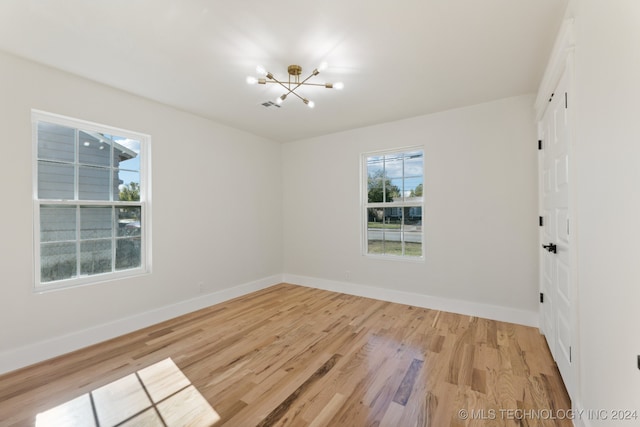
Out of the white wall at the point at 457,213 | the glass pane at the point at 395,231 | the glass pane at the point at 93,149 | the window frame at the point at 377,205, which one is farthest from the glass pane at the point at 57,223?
the glass pane at the point at 395,231

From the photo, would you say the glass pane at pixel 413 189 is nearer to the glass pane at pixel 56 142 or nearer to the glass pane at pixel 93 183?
the glass pane at pixel 93 183

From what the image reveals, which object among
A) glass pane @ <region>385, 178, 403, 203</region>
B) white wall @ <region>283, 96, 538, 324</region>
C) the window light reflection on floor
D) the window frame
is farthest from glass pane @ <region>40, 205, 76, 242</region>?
glass pane @ <region>385, 178, 403, 203</region>

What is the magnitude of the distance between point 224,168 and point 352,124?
2.08 m

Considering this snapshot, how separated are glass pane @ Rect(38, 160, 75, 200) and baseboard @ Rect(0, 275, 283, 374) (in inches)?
53.2

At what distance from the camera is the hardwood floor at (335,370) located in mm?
1771

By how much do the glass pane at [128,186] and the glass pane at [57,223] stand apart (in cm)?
47

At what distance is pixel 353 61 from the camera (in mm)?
2414

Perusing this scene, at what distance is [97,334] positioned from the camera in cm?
277

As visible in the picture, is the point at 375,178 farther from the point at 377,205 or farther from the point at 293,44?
the point at 293,44

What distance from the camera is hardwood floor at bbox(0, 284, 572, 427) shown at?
1.77 m

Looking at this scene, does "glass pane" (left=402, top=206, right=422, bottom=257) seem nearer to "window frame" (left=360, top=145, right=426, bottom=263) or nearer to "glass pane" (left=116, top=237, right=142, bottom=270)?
"window frame" (left=360, top=145, right=426, bottom=263)

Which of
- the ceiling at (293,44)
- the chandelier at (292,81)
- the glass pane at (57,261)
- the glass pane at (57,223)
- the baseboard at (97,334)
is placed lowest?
the baseboard at (97,334)

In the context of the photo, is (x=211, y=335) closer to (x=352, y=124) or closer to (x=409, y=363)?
(x=409, y=363)

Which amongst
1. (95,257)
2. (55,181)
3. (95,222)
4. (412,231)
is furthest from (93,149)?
(412,231)
